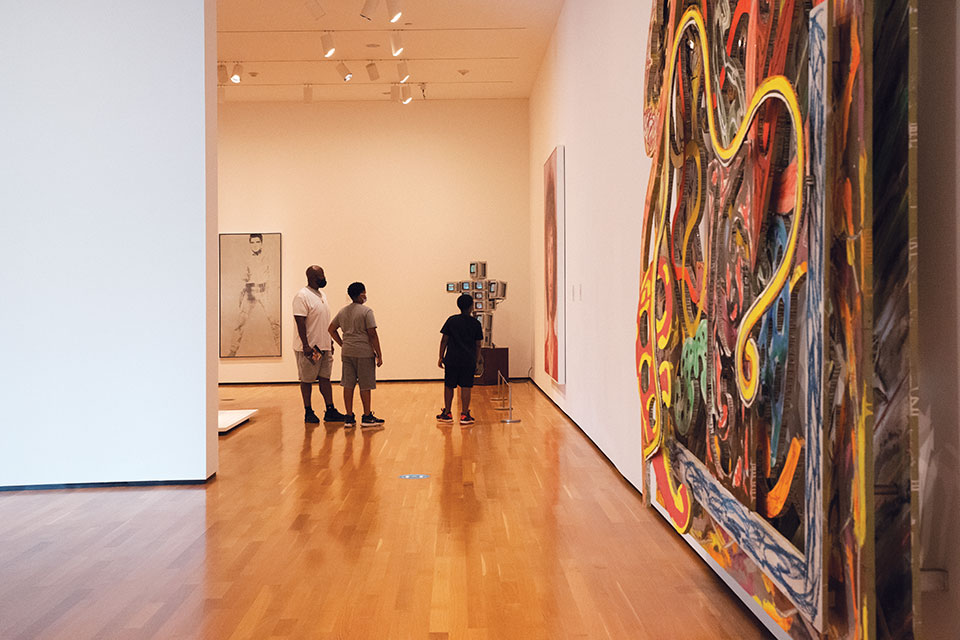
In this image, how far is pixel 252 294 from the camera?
1455 cm

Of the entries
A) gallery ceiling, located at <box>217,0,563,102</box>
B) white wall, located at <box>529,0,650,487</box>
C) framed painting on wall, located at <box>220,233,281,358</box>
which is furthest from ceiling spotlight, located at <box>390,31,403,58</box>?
framed painting on wall, located at <box>220,233,281,358</box>

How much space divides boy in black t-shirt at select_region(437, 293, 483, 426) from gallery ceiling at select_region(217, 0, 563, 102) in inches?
127

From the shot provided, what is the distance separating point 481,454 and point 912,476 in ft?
18.3

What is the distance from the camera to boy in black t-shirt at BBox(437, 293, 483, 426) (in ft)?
30.5

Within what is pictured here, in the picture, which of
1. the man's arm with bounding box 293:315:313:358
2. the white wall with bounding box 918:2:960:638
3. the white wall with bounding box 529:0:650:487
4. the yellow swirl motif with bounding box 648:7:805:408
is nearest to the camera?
the white wall with bounding box 918:2:960:638

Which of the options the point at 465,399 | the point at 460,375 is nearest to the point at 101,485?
the point at 460,375

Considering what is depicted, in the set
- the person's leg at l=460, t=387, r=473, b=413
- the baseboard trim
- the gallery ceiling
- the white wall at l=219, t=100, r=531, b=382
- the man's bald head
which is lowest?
the baseboard trim

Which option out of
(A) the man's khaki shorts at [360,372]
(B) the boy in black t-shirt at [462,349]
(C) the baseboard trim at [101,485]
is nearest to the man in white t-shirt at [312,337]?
(A) the man's khaki shorts at [360,372]

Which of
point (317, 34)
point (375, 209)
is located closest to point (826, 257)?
point (317, 34)

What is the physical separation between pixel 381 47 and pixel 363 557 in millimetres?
8428

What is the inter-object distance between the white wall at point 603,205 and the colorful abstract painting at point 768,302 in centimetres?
130

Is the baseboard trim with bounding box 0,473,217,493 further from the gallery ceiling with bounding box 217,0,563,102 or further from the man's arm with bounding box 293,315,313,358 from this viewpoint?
the gallery ceiling with bounding box 217,0,563,102

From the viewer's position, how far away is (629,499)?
18.5 ft

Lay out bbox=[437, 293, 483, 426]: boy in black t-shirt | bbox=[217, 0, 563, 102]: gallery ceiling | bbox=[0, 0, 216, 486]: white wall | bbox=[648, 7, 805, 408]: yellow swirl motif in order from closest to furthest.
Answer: bbox=[648, 7, 805, 408]: yellow swirl motif < bbox=[0, 0, 216, 486]: white wall < bbox=[437, 293, 483, 426]: boy in black t-shirt < bbox=[217, 0, 563, 102]: gallery ceiling
